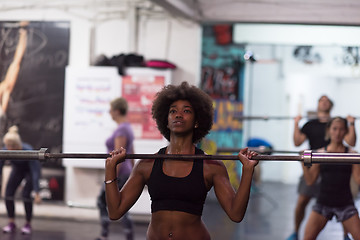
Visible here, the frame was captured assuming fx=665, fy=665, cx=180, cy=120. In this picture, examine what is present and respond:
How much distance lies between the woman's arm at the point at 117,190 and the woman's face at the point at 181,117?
0.28 meters

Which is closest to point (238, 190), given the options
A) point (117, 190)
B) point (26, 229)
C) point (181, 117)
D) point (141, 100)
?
point (181, 117)

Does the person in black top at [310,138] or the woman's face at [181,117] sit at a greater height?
the woman's face at [181,117]

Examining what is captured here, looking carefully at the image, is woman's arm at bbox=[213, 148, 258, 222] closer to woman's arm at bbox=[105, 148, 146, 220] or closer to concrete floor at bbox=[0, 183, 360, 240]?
woman's arm at bbox=[105, 148, 146, 220]

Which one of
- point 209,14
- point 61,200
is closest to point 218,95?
point 209,14

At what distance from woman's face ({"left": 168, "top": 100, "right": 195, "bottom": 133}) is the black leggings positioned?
4.33 meters

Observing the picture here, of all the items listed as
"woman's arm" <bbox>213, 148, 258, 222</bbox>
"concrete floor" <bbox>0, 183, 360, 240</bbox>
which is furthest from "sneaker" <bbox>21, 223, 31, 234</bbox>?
"woman's arm" <bbox>213, 148, 258, 222</bbox>

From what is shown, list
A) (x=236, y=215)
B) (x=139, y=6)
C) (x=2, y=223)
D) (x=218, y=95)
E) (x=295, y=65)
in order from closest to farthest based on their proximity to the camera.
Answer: (x=236, y=215) < (x=2, y=223) < (x=139, y=6) < (x=218, y=95) < (x=295, y=65)

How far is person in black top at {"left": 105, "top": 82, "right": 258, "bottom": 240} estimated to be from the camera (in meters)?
3.36

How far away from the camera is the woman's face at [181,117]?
3.50 m

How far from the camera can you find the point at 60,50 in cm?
866

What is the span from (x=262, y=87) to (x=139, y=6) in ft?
18.0

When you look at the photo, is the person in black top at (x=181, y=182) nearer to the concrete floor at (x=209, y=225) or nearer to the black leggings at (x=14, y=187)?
the concrete floor at (x=209, y=225)

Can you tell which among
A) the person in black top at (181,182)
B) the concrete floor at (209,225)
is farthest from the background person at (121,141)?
the person in black top at (181,182)

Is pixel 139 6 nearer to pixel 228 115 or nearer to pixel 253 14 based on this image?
pixel 253 14
